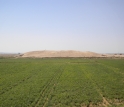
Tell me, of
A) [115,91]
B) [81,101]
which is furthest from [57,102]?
[115,91]

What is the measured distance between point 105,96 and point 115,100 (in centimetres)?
168

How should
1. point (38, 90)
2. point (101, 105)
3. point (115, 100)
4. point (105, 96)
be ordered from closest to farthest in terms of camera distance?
point (101, 105) < point (115, 100) < point (105, 96) < point (38, 90)

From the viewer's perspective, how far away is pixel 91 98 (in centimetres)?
1966

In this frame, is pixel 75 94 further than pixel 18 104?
Yes

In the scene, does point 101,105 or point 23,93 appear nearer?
point 101,105

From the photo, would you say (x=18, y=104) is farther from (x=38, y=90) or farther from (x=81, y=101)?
(x=81, y=101)

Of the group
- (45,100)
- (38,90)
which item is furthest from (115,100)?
(38,90)

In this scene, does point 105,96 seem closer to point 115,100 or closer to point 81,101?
point 115,100

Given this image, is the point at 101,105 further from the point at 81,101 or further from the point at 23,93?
the point at 23,93

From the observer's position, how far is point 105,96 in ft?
68.3

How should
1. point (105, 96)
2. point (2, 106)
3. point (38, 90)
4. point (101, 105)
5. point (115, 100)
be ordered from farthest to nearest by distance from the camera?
1. point (38, 90)
2. point (105, 96)
3. point (115, 100)
4. point (101, 105)
5. point (2, 106)

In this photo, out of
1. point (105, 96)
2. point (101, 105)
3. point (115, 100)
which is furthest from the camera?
point (105, 96)

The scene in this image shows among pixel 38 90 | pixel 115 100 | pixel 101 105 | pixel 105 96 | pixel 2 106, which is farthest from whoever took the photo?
pixel 38 90

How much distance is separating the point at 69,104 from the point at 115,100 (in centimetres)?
609
